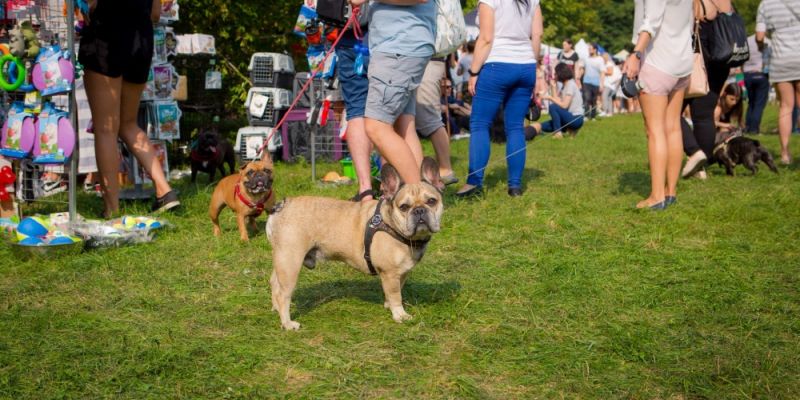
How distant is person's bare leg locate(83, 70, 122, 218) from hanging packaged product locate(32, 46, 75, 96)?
525 millimetres

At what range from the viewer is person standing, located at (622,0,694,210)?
6688mm

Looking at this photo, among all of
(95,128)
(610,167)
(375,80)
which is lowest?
(610,167)

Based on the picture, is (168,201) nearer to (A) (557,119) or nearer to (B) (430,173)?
(B) (430,173)

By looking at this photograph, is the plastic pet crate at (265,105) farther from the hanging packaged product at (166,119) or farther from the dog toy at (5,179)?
the dog toy at (5,179)

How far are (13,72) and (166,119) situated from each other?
315cm

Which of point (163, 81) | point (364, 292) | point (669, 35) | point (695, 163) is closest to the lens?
point (364, 292)

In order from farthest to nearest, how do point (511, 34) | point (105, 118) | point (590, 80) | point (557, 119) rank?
point (590, 80) → point (557, 119) → point (511, 34) → point (105, 118)

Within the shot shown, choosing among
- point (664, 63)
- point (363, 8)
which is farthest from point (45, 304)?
point (664, 63)

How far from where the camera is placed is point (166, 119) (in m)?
8.81

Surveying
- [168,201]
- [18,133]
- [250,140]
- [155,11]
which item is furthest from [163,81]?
[18,133]

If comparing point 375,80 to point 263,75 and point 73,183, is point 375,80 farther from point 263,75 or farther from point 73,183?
point 263,75

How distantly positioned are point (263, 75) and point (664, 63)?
6459 millimetres

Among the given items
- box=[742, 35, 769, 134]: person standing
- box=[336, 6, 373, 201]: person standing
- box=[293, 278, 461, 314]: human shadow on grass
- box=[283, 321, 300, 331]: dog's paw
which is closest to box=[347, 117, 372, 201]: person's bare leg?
box=[336, 6, 373, 201]: person standing

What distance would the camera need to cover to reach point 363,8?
6465mm
